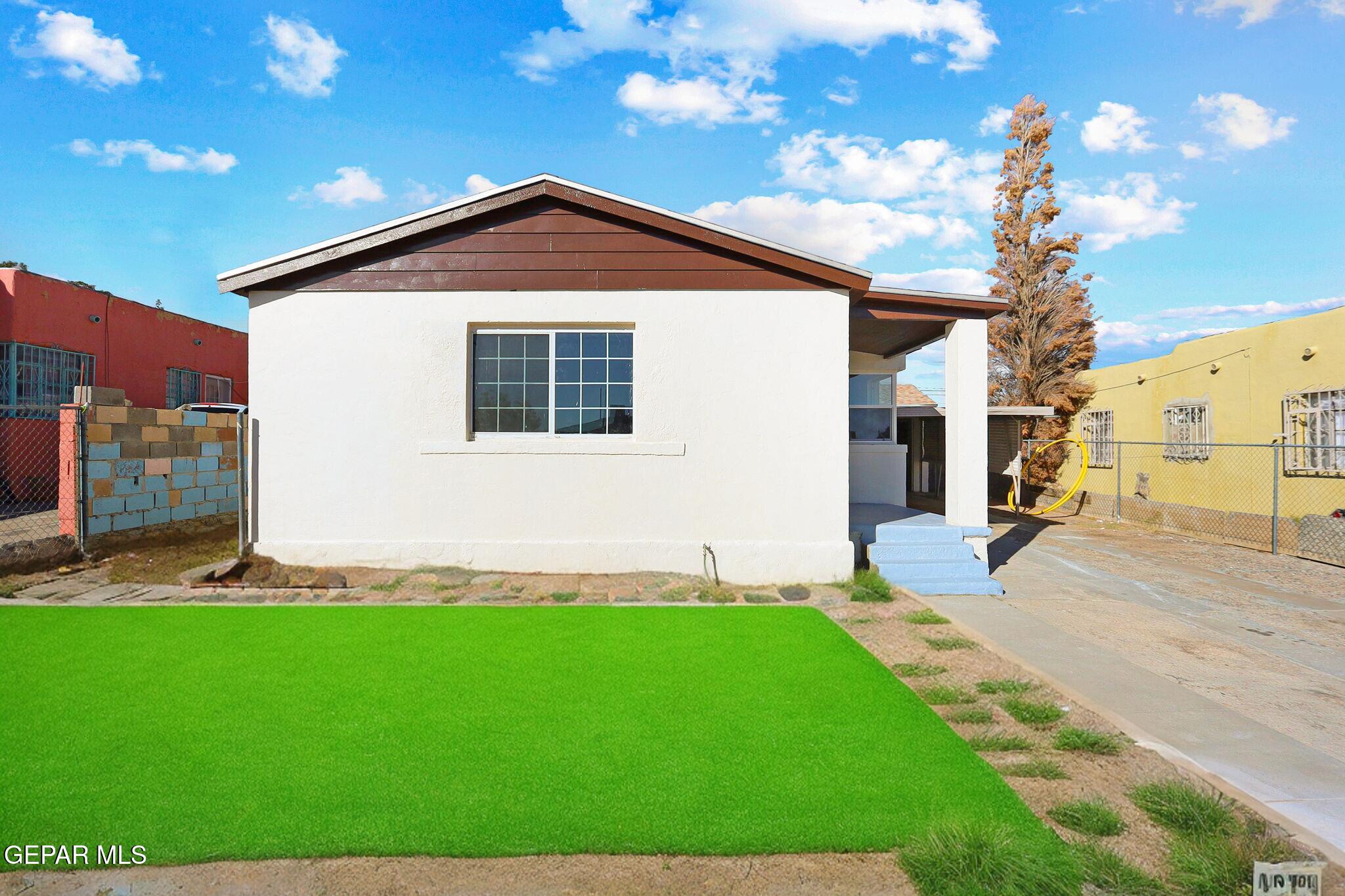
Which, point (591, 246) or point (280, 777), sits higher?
point (591, 246)

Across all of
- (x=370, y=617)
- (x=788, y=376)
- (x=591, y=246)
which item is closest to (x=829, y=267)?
(x=788, y=376)

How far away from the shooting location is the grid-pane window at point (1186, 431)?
14758 millimetres

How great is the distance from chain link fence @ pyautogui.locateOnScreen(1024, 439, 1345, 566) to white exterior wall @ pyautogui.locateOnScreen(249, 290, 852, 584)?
805 centimetres

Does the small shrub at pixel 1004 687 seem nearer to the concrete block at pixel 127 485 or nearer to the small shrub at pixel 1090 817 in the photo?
the small shrub at pixel 1090 817

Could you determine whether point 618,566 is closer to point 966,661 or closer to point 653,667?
point 653,667

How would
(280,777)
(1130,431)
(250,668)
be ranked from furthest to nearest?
(1130,431) < (250,668) < (280,777)

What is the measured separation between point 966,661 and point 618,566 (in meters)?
3.92

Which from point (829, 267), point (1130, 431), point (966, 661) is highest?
point (829, 267)

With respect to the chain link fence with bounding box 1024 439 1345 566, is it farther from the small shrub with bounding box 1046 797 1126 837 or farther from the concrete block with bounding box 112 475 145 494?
the concrete block with bounding box 112 475 145 494

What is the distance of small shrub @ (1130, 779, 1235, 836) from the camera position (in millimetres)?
2965

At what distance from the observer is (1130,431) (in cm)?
1767

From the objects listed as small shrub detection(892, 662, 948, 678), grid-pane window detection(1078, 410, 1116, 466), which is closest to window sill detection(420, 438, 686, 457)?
small shrub detection(892, 662, 948, 678)

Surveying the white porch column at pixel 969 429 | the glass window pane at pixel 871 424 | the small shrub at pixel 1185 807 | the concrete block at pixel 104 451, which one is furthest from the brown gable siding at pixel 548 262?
the small shrub at pixel 1185 807

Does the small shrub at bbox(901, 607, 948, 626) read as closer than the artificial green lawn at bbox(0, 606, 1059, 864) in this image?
No
